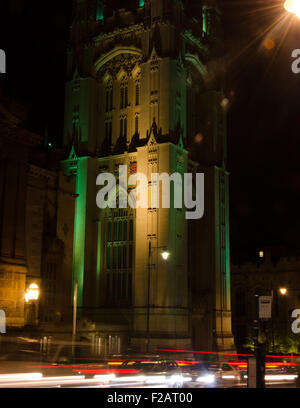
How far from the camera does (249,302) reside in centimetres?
8225

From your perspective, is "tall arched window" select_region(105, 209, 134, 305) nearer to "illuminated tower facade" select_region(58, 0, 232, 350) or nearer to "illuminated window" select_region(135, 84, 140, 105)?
"illuminated tower facade" select_region(58, 0, 232, 350)

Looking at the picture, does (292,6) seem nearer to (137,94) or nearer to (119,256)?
(119,256)

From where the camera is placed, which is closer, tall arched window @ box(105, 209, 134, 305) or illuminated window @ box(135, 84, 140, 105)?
tall arched window @ box(105, 209, 134, 305)

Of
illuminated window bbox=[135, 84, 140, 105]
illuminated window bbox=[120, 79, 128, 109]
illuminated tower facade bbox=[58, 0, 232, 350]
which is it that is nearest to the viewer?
illuminated tower facade bbox=[58, 0, 232, 350]

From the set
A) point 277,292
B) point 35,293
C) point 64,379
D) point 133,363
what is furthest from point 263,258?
point 64,379

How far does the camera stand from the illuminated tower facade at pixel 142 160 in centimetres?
5728

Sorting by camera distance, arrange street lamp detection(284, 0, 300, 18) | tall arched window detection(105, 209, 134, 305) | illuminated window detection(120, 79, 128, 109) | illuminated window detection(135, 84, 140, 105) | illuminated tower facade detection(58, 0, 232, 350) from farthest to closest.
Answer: illuminated window detection(120, 79, 128, 109)
illuminated window detection(135, 84, 140, 105)
tall arched window detection(105, 209, 134, 305)
illuminated tower facade detection(58, 0, 232, 350)
street lamp detection(284, 0, 300, 18)

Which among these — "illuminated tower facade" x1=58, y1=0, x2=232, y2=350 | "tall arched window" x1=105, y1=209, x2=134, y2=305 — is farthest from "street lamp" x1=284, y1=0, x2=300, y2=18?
"tall arched window" x1=105, y1=209, x2=134, y2=305

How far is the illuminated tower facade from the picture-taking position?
57281mm

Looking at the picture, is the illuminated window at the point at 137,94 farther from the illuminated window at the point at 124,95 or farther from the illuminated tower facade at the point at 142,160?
the illuminated window at the point at 124,95

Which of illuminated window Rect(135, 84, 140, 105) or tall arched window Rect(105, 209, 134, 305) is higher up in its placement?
illuminated window Rect(135, 84, 140, 105)

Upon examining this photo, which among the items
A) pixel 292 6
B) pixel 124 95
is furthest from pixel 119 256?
pixel 292 6

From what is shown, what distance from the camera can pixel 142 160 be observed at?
5944 cm
